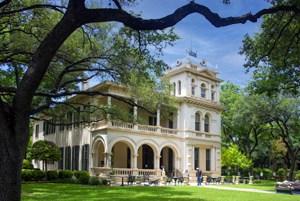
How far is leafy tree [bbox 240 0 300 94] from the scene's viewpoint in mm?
11969

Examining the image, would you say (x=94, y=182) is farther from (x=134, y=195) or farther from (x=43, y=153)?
(x=134, y=195)

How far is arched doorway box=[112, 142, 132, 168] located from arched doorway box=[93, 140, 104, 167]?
1.32m

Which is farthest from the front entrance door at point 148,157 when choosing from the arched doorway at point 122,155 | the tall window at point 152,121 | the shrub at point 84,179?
the shrub at point 84,179

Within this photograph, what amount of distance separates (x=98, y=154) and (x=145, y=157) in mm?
5275

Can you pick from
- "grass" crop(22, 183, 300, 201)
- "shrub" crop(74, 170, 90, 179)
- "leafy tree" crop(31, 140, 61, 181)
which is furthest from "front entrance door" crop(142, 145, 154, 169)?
"grass" crop(22, 183, 300, 201)

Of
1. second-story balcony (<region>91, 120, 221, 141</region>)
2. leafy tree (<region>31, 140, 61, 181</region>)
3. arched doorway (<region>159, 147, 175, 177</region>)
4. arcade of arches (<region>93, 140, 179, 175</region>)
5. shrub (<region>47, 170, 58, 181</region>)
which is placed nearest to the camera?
leafy tree (<region>31, 140, 61, 181</region>)

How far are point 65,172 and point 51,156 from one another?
2.27 metres

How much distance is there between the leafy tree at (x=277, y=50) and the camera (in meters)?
12.0

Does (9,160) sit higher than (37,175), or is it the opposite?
(9,160)

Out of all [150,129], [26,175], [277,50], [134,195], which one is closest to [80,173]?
[26,175]

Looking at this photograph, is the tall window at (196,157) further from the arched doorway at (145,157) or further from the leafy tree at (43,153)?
the leafy tree at (43,153)

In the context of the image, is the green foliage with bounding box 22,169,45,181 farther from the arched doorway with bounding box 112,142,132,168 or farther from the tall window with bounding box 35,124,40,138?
the tall window with bounding box 35,124,40,138

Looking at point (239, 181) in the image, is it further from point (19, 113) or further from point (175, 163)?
point (19, 113)

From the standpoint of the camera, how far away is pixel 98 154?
32656 mm
